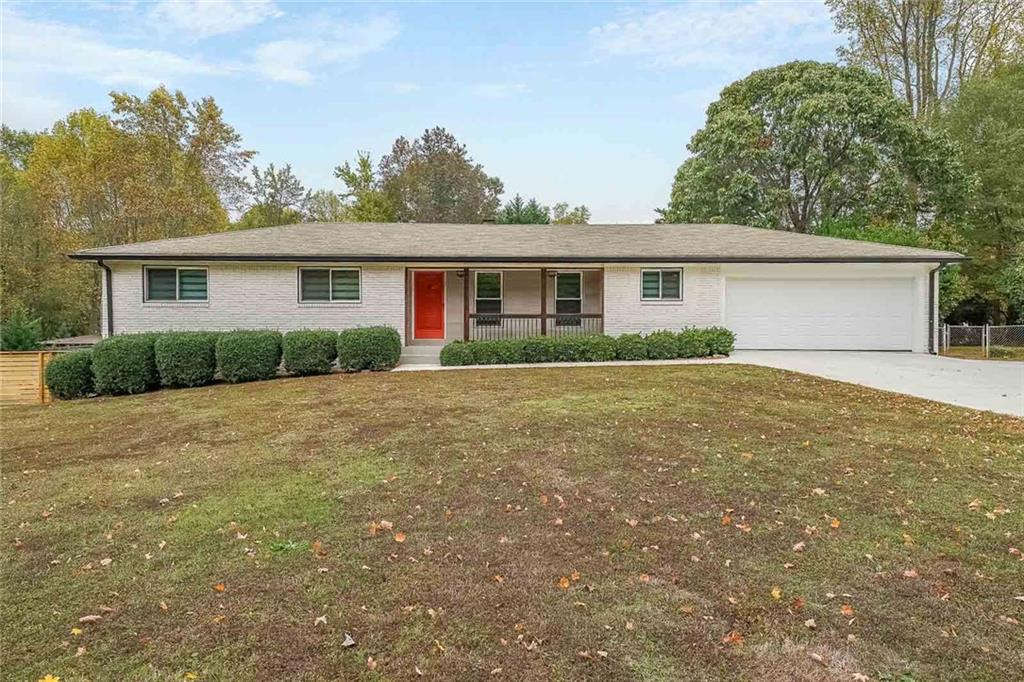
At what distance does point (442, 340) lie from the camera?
1602 cm

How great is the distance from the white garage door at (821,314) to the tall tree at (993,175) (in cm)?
785

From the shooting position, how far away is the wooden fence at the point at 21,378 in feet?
36.9

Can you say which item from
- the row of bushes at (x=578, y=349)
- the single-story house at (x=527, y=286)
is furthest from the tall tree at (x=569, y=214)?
Answer: the row of bushes at (x=578, y=349)

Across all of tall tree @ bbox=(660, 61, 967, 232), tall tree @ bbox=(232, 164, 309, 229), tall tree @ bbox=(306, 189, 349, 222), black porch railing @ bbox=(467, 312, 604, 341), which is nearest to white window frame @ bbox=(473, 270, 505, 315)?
black porch railing @ bbox=(467, 312, 604, 341)

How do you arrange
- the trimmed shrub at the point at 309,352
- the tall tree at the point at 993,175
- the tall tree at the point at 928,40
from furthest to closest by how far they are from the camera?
the tall tree at the point at 928,40
the tall tree at the point at 993,175
the trimmed shrub at the point at 309,352

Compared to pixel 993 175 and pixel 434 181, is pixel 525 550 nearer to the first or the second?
pixel 993 175

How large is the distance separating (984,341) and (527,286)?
14.5 metres

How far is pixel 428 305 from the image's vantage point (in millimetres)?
16078

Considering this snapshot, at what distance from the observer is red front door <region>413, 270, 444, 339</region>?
16.0m

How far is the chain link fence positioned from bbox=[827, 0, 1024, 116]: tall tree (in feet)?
35.7

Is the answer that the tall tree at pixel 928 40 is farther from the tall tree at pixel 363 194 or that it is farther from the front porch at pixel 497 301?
the tall tree at pixel 363 194

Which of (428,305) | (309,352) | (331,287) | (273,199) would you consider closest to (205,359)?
(309,352)

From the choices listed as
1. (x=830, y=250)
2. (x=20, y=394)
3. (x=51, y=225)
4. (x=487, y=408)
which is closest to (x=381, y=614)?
(x=487, y=408)

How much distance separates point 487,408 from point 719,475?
360 cm
